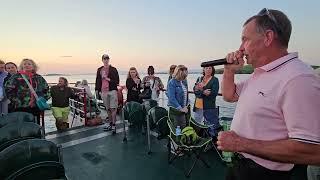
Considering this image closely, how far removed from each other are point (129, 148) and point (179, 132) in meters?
1.61

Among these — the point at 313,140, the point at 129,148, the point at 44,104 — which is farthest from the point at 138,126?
the point at 313,140

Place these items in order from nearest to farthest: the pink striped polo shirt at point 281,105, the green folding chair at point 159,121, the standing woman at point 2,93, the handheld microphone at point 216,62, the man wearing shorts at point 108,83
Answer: the pink striped polo shirt at point 281,105 < the handheld microphone at point 216,62 < the green folding chair at point 159,121 < the standing woman at point 2,93 < the man wearing shorts at point 108,83

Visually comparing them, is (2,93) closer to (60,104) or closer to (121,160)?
(60,104)

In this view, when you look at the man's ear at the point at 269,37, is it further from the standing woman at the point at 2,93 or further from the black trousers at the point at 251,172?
the standing woman at the point at 2,93

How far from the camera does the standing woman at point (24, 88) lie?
18.0 ft

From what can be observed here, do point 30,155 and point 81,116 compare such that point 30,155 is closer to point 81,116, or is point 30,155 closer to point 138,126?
point 138,126

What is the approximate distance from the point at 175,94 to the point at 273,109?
12.8 feet

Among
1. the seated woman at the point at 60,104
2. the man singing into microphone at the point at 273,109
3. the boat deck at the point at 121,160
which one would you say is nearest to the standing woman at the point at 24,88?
the boat deck at the point at 121,160

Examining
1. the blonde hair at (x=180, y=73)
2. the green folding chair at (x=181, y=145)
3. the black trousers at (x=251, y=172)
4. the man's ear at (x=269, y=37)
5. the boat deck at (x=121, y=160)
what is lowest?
the boat deck at (x=121, y=160)

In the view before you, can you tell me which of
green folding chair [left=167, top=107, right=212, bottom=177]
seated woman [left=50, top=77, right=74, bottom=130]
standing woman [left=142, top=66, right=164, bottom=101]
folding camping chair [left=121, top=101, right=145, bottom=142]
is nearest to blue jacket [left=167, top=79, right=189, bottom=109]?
green folding chair [left=167, top=107, right=212, bottom=177]

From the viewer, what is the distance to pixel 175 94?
17.7 ft

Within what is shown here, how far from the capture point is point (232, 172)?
1896 millimetres

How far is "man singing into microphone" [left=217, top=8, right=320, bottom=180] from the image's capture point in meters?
1.34

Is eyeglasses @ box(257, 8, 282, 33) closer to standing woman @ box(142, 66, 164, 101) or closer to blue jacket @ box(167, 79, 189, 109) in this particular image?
blue jacket @ box(167, 79, 189, 109)
